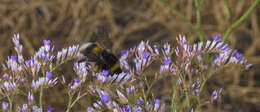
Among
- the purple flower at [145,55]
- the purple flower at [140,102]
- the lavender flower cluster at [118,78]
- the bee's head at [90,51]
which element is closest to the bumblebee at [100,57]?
the bee's head at [90,51]

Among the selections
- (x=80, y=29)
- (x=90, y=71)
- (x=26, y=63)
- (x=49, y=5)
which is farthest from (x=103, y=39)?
A: (x=49, y=5)

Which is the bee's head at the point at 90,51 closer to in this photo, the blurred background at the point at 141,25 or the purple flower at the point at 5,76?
the purple flower at the point at 5,76

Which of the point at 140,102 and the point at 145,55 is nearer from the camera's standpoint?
the point at 140,102

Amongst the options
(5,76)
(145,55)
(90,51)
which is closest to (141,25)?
(90,51)

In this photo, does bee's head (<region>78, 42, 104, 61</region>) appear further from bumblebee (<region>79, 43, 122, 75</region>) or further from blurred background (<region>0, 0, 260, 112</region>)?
blurred background (<region>0, 0, 260, 112</region>)

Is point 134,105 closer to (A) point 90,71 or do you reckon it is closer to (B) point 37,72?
(A) point 90,71

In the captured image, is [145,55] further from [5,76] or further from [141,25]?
[141,25]
